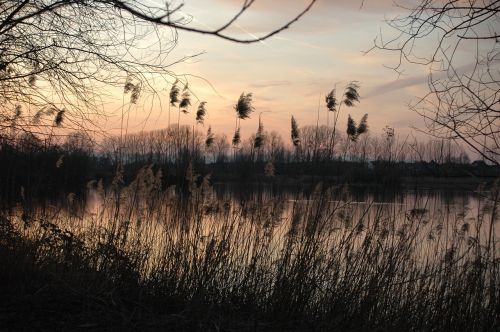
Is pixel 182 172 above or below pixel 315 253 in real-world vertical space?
above

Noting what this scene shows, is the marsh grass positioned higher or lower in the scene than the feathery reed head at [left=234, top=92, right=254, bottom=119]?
lower

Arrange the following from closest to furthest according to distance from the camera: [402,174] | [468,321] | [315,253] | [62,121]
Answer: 1. [468,321]
2. [315,253]
3. [62,121]
4. [402,174]

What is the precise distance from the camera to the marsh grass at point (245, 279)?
4551 millimetres

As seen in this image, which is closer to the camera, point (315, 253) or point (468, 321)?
point (468, 321)

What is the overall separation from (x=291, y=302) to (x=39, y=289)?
258 centimetres

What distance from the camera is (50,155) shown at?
7363 mm

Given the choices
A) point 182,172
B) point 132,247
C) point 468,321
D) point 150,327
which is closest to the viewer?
point 150,327

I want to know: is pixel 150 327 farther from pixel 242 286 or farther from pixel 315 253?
pixel 315 253

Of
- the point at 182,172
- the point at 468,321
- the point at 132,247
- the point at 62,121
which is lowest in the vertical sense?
the point at 468,321

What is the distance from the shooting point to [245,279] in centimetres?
564

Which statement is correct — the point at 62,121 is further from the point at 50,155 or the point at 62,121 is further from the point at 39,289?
the point at 39,289

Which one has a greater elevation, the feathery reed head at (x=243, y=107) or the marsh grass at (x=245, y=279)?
the feathery reed head at (x=243, y=107)

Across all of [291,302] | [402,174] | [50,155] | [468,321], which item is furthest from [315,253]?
[50,155]

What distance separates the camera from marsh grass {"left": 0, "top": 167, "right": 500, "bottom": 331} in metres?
4.55
